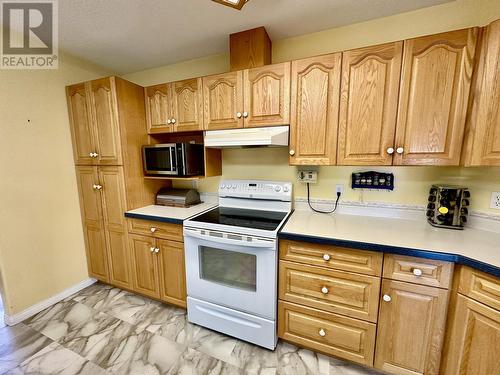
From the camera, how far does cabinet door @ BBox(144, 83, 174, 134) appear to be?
1.89 meters

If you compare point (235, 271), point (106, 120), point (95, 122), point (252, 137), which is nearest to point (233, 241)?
point (235, 271)

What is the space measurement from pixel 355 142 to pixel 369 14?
95 centimetres

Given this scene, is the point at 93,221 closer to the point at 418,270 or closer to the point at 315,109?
the point at 315,109

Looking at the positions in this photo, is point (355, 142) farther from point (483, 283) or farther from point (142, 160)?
point (142, 160)

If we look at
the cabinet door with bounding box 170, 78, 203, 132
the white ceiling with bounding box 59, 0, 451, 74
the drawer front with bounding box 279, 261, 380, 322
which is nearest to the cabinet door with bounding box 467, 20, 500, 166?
the white ceiling with bounding box 59, 0, 451, 74

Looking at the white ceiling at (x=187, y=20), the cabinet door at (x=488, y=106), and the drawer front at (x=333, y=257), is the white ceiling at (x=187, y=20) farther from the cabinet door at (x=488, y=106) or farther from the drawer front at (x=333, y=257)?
the drawer front at (x=333, y=257)

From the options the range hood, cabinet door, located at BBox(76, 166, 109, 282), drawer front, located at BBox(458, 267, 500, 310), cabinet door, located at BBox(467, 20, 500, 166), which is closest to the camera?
drawer front, located at BBox(458, 267, 500, 310)

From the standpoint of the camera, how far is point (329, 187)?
69.2 inches

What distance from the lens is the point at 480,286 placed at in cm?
99

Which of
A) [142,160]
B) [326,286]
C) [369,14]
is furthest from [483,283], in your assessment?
[142,160]

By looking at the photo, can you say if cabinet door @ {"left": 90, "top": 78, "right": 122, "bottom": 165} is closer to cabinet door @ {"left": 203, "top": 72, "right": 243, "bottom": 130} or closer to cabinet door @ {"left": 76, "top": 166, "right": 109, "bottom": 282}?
cabinet door @ {"left": 76, "top": 166, "right": 109, "bottom": 282}

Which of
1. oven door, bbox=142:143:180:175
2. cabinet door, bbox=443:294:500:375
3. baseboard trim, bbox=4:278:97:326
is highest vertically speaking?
oven door, bbox=142:143:180:175

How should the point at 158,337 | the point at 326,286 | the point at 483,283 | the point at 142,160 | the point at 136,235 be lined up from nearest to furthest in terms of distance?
the point at 483,283
the point at 326,286
the point at 158,337
the point at 136,235
the point at 142,160

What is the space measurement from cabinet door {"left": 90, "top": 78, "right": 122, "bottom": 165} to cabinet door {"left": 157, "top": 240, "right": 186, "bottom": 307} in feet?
2.92
